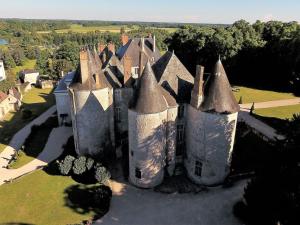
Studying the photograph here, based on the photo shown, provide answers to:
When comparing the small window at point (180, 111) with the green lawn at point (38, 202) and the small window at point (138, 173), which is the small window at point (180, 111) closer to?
the small window at point (138, 173)

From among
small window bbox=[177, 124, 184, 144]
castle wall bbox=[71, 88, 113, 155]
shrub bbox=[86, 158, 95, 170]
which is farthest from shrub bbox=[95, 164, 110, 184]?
small window bbox=[177, 124, 184, 144]

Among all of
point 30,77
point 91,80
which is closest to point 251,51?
point 91,80

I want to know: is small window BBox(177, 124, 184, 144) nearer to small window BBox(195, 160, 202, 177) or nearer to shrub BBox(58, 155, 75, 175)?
small window BBox(195, 160, 202, 177)

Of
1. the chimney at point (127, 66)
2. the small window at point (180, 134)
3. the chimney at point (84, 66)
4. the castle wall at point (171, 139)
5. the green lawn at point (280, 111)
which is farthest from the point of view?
the green lawn at point (280, 111)

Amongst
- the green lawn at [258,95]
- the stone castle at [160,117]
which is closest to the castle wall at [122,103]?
the stone castle at [160,117]

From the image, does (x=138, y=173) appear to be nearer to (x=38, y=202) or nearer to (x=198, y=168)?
(x=198, y=168)

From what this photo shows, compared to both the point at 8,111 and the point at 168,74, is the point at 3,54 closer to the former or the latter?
the point at 8,111
